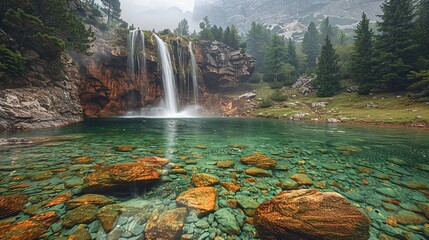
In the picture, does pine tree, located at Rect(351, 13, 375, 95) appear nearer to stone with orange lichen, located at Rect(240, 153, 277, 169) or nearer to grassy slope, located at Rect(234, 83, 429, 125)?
grassy slope, located at Rect(234, 83, 429, 125)

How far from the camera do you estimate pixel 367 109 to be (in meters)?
29.2

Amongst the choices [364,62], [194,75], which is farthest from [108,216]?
[194,75]

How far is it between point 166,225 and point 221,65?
58517 mm

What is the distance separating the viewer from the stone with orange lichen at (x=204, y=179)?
5.16 meters

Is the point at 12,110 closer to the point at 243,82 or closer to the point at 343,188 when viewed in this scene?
the point at 343,188

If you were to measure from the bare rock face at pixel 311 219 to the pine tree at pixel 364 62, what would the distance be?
139 ft

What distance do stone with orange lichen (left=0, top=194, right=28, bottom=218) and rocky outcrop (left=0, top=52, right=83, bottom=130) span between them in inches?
595

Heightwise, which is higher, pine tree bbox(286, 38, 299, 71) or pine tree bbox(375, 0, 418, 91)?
pine tree bbox(286, 38, 299, 71)

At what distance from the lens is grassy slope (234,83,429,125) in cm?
2212

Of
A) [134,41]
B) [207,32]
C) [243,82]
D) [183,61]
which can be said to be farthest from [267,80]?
[134,41]

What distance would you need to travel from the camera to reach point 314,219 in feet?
10.6

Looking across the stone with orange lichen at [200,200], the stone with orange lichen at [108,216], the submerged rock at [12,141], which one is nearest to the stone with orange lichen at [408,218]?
the stone with orange lichen at [200,200]

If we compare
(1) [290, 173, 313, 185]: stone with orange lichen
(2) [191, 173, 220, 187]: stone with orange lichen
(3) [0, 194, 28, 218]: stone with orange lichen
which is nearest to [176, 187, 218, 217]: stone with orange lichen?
(2) [191, 173, 220, 187]: stone with orange lichen

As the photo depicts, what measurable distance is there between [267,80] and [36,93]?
61390 millimetres
